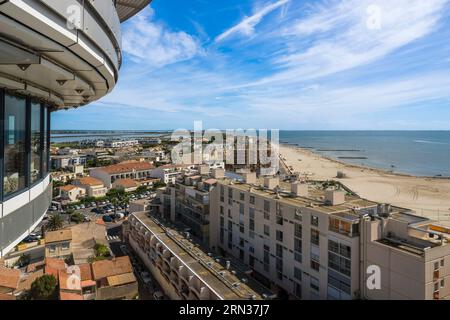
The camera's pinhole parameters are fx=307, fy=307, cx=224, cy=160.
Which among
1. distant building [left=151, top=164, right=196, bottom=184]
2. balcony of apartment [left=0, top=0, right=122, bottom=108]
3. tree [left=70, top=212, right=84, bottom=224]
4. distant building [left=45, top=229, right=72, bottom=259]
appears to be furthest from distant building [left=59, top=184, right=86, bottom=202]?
balcony of apartment [left=0, top=0, right=122, bottom=108]

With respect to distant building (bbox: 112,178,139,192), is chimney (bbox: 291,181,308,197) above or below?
above

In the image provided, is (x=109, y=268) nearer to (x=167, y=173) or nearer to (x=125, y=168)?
(x=167, y=173)

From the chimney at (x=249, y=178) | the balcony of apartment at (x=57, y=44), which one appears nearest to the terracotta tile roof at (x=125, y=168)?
the chimney at (x=249, y=178)

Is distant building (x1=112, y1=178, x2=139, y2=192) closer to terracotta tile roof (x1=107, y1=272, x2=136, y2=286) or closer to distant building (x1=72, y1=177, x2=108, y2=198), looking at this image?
distant building (x1=72, y1=177, x2=108, y2=198)

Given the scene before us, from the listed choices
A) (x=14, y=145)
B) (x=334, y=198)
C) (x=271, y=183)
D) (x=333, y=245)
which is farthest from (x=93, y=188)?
(x=14, y=145)

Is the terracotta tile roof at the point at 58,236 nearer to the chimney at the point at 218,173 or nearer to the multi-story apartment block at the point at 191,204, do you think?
the multi-story apartment block at the point at 191,204

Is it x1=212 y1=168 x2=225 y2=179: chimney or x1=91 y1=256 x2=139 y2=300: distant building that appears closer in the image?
x1=91 y1=256 x2=139 y2=300: distant building

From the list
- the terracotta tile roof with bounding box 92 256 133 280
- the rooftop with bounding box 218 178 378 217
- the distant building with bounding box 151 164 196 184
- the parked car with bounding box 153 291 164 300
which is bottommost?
the parked car with bounding box 153 291 164 300
